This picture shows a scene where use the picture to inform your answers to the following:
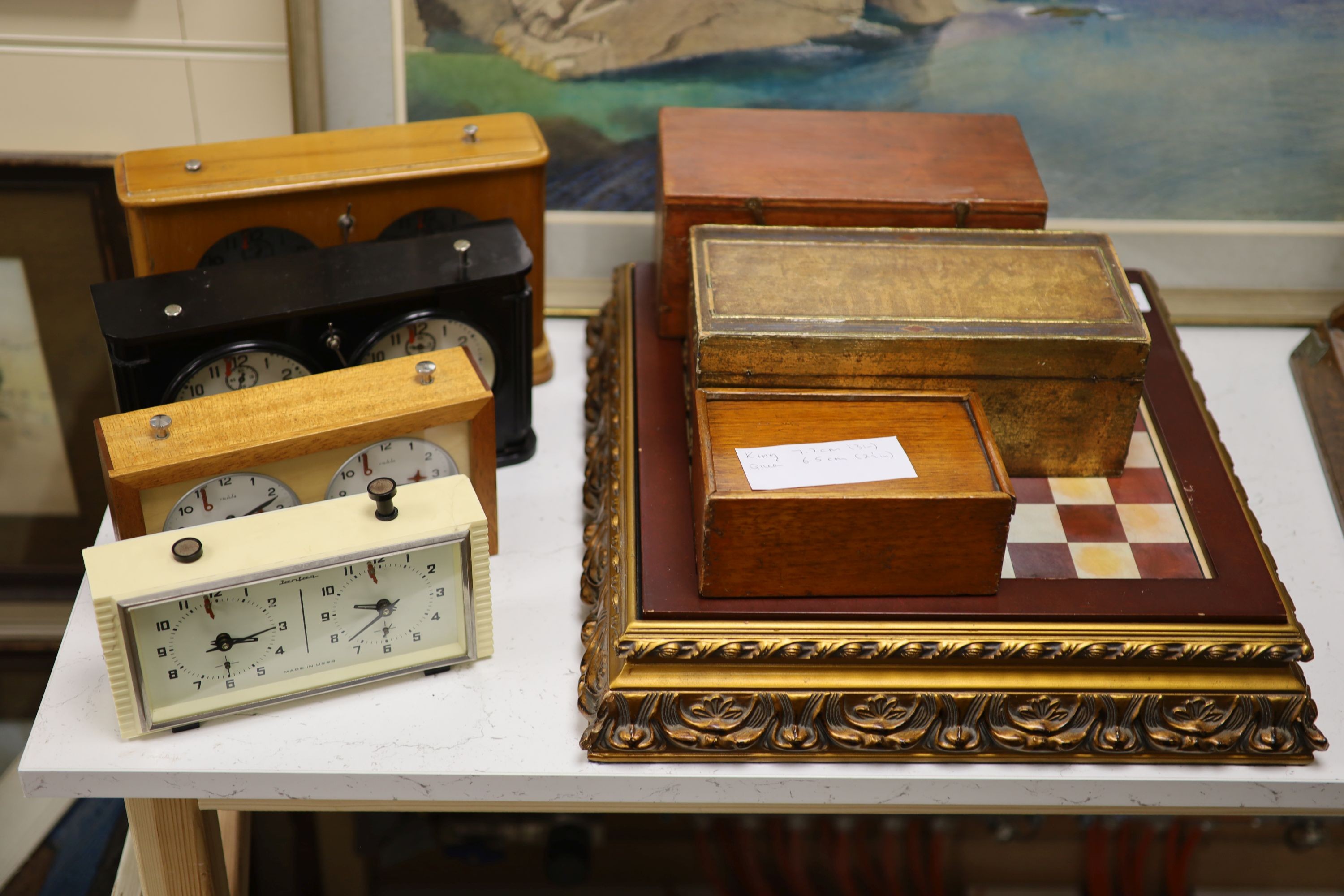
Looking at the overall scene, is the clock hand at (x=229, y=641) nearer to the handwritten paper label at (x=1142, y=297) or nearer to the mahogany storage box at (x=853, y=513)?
the mahogany storage box at (x=853, y=513)

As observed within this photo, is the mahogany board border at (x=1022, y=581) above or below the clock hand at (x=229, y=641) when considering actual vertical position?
above

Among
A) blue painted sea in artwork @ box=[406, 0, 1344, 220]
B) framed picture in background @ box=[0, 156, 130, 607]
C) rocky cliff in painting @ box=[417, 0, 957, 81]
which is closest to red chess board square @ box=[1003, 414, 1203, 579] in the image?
blue painted sea in artwork @ box=[406, 0, 1344, 220]

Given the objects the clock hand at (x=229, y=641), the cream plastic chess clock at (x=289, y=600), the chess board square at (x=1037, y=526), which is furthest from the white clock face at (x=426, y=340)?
the chess board square at (x=1037, y=526)

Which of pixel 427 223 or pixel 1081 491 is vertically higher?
pixel 427 223

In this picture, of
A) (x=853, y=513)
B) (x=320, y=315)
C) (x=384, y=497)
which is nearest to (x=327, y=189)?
(x=320, y=315)

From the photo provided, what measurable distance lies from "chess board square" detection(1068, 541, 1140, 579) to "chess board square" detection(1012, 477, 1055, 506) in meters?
0.08

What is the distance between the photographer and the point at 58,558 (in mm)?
2002

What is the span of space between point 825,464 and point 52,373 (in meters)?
1.48

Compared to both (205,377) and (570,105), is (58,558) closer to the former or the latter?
(205,377)

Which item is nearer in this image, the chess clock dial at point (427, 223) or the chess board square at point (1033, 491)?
the chess board square at point (1033, 491)

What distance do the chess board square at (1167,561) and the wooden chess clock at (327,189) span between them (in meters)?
0.93

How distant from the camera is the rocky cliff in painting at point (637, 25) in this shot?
179 cm

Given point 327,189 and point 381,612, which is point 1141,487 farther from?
point 327,189

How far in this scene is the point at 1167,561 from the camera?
143 centimetres
